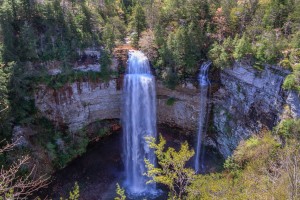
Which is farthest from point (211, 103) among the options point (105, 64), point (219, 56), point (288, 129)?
point (105, 64)

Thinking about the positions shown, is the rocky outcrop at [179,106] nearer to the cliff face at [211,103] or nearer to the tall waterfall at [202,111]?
the cliff face at [211,103]

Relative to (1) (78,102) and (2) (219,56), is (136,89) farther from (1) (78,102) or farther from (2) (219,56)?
(2) (219,56)

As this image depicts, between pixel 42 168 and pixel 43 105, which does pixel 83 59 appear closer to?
pixel 43 105

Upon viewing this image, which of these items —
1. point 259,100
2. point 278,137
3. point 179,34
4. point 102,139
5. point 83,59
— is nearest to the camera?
point 278,137

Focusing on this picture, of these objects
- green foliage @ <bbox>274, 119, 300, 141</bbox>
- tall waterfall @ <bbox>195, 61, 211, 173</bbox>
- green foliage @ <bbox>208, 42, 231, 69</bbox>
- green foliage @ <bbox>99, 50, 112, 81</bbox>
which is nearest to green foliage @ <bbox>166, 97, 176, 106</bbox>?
tall waterfall @ <bbox>195, 61, 211, 173</bbox>

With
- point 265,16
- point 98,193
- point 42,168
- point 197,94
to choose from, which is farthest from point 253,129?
point 42,168
